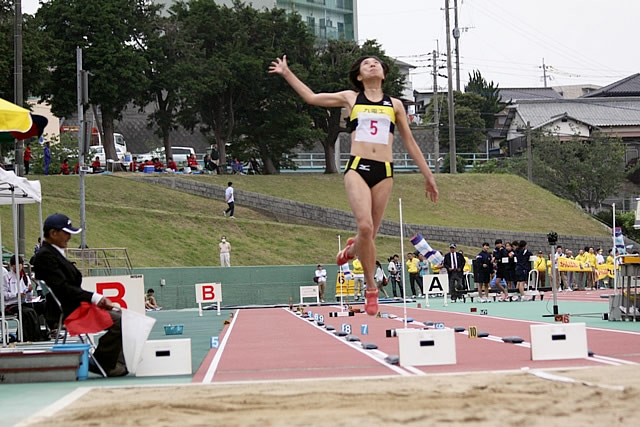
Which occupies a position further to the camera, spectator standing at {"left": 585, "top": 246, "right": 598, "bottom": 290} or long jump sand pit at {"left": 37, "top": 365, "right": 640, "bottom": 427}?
spectator standing at {"left": 585, "top": 246, "right": 598, "bottom": 290}

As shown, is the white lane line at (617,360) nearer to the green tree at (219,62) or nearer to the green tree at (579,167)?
the green tree at (219,62)

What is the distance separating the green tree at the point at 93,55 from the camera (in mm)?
51219

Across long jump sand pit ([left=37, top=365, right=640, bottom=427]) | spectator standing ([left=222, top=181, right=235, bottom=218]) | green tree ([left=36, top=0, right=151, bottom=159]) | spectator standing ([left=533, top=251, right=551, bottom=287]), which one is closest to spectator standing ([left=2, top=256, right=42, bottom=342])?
long jump sand pit ([left=37, top=365, right=640, bottom=427])

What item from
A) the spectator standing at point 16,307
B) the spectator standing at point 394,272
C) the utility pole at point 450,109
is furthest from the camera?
the utility pole at point 450,109

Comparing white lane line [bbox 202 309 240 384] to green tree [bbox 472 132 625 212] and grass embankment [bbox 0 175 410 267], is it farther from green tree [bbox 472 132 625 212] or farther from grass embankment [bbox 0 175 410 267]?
green tree [bbox 472 132 625 212]

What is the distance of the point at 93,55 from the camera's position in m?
51.3

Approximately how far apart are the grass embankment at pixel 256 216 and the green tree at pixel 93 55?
4506mm

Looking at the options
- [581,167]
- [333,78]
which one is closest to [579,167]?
[581,167]

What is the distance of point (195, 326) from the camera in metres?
21.8

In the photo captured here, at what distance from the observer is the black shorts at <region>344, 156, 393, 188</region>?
31.6 ft

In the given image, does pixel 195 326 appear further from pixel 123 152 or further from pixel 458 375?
pixel 123 152

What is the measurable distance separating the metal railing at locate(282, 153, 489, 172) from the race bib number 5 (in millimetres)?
54155

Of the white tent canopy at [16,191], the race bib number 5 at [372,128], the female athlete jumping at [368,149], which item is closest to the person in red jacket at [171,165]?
the white tent canopy at [16,191]

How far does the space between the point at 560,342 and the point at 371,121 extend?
3.10 m
